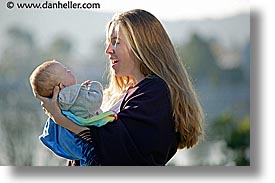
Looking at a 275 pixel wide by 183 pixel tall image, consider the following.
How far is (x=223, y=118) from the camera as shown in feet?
8.75

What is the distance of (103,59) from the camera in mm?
2668

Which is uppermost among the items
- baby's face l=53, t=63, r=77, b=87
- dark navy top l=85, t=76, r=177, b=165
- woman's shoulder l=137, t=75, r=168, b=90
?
baby's face l=53, t=63, r=77, b=87

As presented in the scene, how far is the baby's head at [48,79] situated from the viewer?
2059mm

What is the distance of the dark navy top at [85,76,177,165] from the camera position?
Answer: 210 centimetres

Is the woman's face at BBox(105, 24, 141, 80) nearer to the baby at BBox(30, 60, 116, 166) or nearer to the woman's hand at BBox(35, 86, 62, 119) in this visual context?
the baby at BBox(30, 60, 116, 166)

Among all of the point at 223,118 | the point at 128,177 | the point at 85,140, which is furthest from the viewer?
the point at 223,118

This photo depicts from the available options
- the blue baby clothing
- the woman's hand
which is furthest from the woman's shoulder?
the woman's hand

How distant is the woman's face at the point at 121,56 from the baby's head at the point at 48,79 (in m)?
0.19

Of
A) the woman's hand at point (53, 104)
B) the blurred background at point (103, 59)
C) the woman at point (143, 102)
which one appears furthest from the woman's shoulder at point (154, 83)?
the blurred background at point (103, 59)

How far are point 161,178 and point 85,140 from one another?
0.51 metres

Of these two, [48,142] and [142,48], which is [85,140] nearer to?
[48,142]

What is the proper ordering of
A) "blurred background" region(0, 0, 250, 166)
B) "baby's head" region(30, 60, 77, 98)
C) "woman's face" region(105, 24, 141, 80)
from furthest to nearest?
"blurred background" region(0, 0, 250, 166) < "woman's face" region(105, 24, 141, 80) < "baby's head" region(30, 60, 77, 98)

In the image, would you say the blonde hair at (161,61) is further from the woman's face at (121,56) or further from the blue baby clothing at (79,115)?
the blue baby clothing at (79,115)
